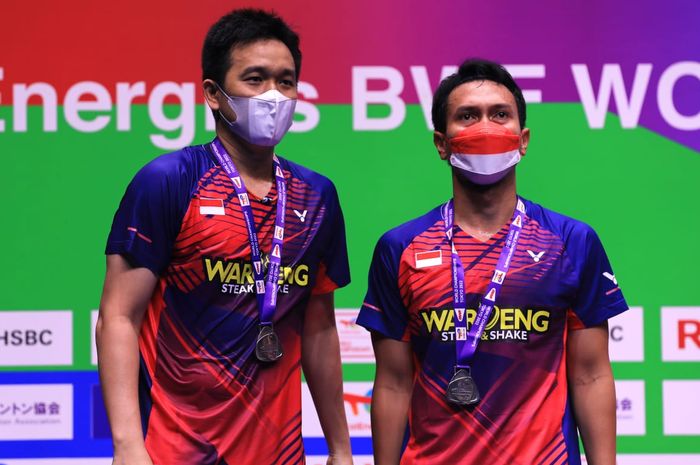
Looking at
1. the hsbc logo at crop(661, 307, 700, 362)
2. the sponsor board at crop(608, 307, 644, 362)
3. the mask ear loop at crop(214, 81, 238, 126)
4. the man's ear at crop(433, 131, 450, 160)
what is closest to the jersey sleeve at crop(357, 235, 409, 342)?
the man's ear at crop(433, 131, 450, 160)

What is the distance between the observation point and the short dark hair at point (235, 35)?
2576 mm

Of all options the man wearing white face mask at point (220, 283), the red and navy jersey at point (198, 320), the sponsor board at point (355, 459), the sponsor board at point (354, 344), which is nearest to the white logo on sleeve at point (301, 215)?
the man wearing white face mask at point (220, 283)

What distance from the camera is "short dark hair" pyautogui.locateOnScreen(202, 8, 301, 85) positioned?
2576 millimetres

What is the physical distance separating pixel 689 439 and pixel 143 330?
2.46 metres

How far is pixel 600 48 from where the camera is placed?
393cm

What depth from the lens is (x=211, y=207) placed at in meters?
2.48

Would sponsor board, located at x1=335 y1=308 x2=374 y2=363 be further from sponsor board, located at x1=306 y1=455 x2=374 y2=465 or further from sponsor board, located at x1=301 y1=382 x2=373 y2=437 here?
sponsor board, located at x1=306 y1=455 x2=374 y2=465

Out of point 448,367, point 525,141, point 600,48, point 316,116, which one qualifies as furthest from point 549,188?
point 448,367

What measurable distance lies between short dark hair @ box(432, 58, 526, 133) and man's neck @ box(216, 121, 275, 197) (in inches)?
18.3

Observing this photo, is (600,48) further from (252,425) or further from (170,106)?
(252,425)

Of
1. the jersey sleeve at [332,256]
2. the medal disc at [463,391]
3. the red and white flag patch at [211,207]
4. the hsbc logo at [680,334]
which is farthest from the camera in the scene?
the hsbc logo at [680,334]

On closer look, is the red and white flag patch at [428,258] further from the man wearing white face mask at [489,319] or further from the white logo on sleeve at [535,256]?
the white logo on sleeve at [535,256]

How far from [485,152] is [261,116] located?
1.88 ft

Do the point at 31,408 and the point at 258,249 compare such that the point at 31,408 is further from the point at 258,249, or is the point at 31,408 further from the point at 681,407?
the point at 681,407
